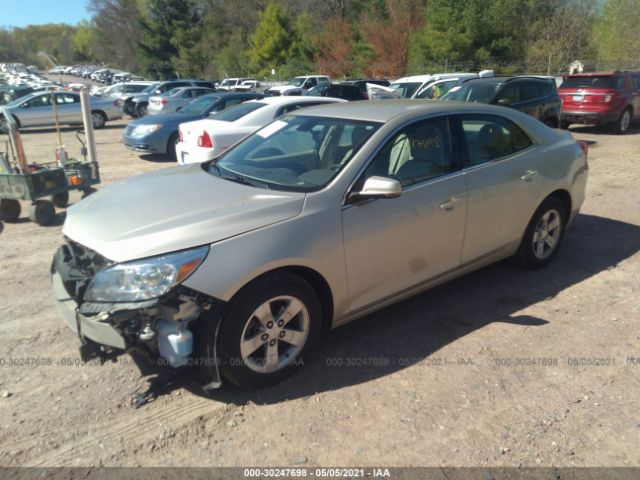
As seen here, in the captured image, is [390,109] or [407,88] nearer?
[390,109]

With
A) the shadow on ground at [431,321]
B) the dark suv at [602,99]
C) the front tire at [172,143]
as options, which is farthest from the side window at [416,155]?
the dark suv at [602,99]

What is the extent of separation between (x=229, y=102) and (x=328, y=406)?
449 inches

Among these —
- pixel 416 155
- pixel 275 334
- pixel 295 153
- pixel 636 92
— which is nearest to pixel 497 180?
pixel 416 155

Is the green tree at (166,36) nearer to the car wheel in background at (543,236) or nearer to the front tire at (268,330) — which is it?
the car wheel in background at (543,236)

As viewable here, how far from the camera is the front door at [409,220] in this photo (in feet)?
11.3

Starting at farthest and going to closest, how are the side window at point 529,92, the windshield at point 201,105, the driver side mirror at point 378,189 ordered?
→ the windshield at point 201,105
the side window at point 529,92
the driver side mirror at point 378,189

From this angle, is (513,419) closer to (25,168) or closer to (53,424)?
(53,424)

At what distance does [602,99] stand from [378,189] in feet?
44.1

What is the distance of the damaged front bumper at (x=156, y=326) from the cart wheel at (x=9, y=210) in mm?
5052

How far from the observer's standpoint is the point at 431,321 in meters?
4.15

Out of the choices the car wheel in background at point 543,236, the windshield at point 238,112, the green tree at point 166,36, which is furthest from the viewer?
the green tree at point 166,36

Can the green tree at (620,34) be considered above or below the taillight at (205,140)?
above

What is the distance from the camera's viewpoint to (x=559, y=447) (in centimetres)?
278

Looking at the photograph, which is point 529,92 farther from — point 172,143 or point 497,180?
point 497,180
